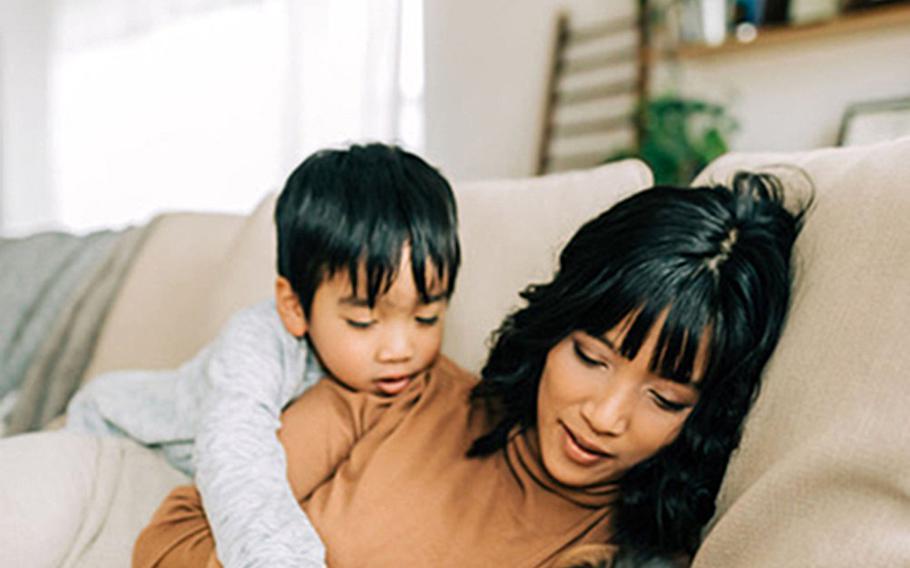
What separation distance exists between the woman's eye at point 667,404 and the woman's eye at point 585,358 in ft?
0.18

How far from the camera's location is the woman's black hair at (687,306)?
0.65 m

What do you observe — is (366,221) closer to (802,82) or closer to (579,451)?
(579,451)

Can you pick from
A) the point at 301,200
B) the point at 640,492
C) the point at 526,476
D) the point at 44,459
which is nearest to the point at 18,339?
the point at 44,459

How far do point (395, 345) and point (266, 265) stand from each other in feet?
1.61

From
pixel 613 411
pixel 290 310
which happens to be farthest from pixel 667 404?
pixel 290 310

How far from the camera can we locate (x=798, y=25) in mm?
1926

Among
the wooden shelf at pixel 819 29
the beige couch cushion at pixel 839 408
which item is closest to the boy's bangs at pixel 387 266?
the beige couch cushion at pixel 839 408

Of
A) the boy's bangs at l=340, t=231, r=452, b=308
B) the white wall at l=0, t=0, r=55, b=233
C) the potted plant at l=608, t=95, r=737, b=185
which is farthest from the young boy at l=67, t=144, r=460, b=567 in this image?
the white wall at l=0, t=0, r=55, b=233

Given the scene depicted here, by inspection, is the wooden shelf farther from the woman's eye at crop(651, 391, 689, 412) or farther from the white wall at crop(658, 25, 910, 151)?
the woman's eye at crop(651, 391, 689, 412)

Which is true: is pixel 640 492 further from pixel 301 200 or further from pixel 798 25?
pixel 798 25

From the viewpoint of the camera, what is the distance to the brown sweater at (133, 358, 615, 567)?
29.1 inches

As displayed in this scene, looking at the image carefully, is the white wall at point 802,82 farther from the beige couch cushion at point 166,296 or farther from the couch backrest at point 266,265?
the beige couch cushion at point 166,296

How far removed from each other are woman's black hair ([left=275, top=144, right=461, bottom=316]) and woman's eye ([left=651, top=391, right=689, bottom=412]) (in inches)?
11.8

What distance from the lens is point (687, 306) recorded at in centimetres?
65
